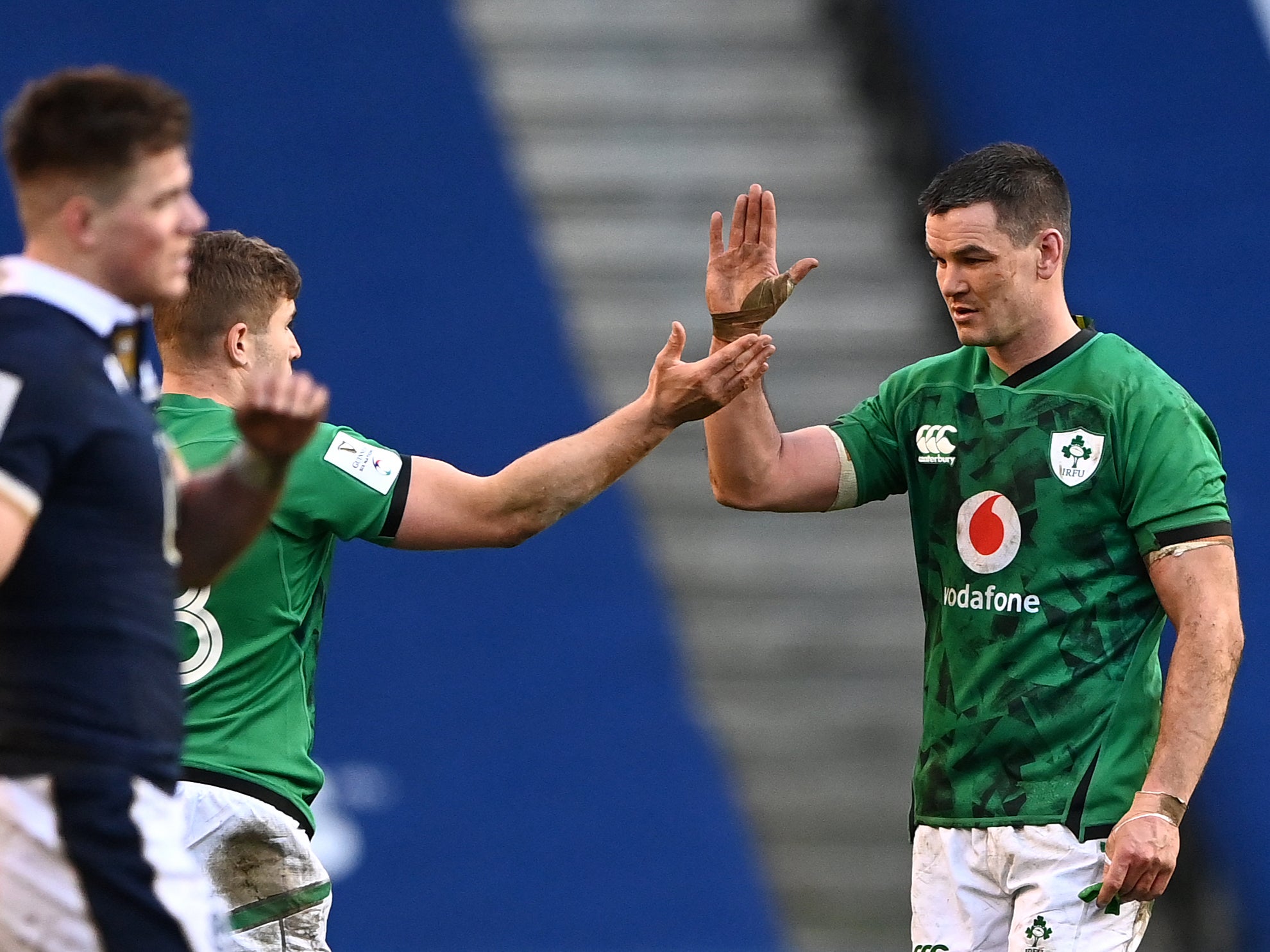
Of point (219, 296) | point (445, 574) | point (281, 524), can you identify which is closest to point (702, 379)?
point (281, 524)

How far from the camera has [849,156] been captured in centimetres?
909

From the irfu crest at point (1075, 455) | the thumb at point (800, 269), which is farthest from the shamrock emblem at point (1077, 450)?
the thumb at point (800, 269)

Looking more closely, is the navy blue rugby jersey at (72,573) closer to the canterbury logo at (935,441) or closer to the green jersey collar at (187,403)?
the green jersey collar at (187,403)

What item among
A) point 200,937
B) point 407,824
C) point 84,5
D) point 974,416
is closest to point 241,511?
point 200,937

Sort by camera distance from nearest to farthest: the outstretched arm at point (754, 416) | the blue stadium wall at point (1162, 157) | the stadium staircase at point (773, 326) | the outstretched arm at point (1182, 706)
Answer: the outstretched arm at point (1182, 706)
the outstretched arm at point (754, 416)
the stadium staircase at point (773, 326)
the blue stadium wall at point (1162, 157)

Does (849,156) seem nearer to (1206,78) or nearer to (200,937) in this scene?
(1206,78)

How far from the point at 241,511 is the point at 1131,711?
5.78 feet

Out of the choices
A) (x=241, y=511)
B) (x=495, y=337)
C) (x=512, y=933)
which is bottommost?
(x=512, y=933)

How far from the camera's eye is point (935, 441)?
372 cm

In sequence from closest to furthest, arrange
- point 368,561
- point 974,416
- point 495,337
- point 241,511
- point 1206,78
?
point 241,511 → point 974,416 → point 368,561 → point 495,337 → point 1206,78

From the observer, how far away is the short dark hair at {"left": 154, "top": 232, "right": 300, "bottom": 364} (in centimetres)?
356

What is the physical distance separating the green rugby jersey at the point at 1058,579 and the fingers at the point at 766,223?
0.53 meters

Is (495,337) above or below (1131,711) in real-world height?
above

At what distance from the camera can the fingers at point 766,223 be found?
3766 millimetres
